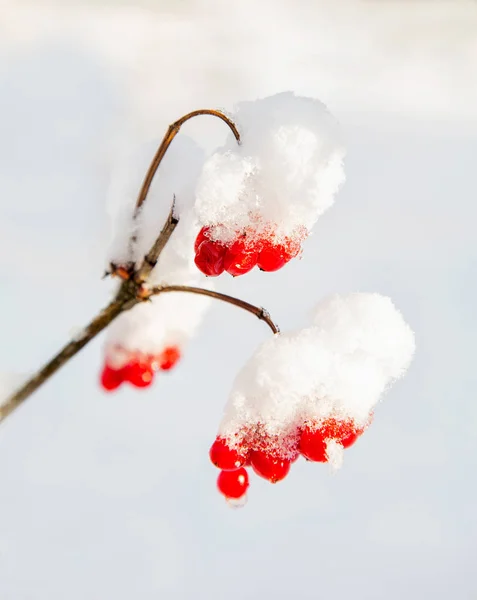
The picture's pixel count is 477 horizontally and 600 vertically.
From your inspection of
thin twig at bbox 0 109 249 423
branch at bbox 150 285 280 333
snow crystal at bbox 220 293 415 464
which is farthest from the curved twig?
snow crystal at bbox 220 293 415 464

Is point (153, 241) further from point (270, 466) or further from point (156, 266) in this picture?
point (270, 466)

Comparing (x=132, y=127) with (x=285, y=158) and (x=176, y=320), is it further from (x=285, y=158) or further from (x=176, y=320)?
(x=285, y=158)

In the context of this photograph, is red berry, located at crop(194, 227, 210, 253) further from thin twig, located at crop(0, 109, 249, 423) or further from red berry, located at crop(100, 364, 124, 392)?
red berry, located at crop(100, 364, 124, 392)

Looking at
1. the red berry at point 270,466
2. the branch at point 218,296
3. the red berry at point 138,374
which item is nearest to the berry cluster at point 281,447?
the red berry at point 270,466

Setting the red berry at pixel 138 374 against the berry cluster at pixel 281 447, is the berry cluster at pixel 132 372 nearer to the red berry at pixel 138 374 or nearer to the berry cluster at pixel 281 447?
the red berry at pixel 138 374

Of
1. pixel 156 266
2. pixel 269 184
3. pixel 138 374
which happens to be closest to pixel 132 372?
pixel 138 374

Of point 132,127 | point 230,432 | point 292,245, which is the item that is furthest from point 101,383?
point 132,127
